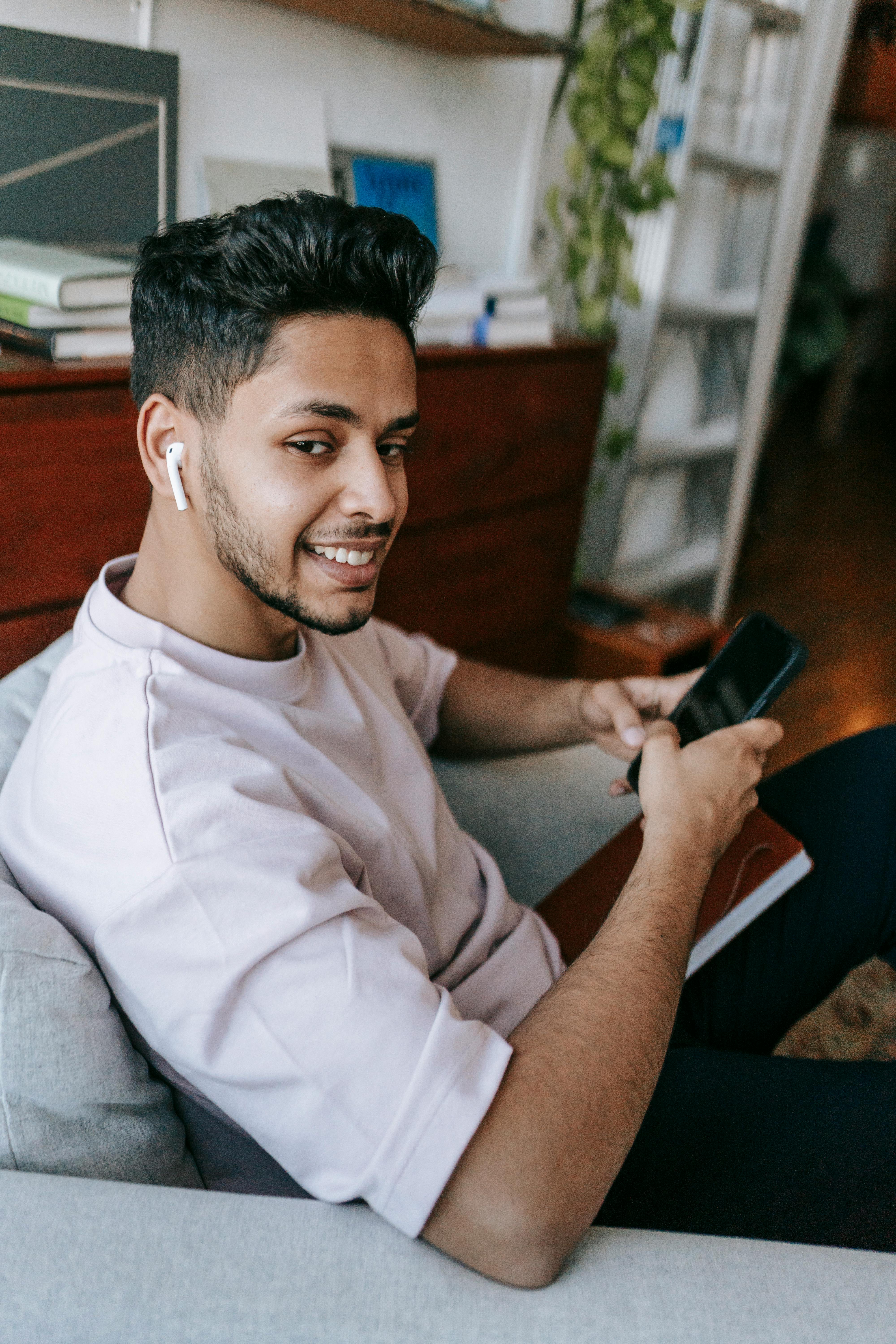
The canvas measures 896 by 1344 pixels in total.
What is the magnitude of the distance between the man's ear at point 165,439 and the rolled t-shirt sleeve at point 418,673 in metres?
0.50

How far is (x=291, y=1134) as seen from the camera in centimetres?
74

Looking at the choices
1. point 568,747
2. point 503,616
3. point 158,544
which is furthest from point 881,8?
point 158,544

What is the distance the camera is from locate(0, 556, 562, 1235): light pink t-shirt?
0.72 meters

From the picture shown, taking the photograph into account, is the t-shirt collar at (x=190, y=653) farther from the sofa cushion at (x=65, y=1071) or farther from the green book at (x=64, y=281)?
the green book at (x=64, y=281)

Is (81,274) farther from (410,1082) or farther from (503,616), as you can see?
(503,616)

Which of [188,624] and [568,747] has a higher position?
[188,624]

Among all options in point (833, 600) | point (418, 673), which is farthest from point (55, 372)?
point (833, 600)

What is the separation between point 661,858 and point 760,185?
278cm

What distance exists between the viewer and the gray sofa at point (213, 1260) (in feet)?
2.09

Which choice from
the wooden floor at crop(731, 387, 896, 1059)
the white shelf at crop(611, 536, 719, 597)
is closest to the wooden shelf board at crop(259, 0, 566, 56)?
the white shelf at crop(611, 536, 719, 597)

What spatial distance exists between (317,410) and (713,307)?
2.48 meters

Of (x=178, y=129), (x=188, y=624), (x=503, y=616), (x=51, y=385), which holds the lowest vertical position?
(x=503, y=616)

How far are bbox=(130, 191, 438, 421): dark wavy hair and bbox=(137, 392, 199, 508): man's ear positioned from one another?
0.04 feet

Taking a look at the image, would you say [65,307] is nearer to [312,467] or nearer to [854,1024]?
[312,467]
